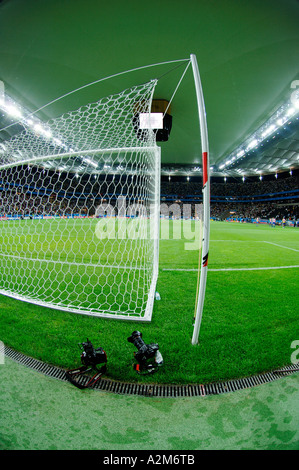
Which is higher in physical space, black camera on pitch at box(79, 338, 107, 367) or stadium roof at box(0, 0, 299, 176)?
stadium roof at box(0, 0, 299, 176)

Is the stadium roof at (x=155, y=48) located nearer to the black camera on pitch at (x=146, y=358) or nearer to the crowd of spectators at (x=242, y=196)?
the black camera on pitch at (x=146, y=358)

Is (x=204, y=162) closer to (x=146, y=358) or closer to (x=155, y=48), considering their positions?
(x=146, y=358)

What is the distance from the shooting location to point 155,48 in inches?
231

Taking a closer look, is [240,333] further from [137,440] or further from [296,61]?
[296,61]

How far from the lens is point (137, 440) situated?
1.06 metres

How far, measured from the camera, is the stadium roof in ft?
15.5

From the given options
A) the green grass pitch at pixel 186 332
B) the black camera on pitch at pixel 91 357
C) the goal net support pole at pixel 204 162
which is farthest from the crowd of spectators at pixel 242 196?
the black camera on pitch at pixel 91 357

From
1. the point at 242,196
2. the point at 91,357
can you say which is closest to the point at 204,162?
the point at 91,357

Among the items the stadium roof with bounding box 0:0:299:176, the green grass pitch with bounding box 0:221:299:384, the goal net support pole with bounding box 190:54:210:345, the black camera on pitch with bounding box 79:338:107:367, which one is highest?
the stadium roof with bounding box 0:0:299:176

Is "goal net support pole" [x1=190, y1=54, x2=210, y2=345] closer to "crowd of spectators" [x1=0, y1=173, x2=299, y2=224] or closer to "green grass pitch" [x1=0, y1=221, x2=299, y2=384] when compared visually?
"green grass pitch" [x1=0, y1=221, x2=299, y2=384]

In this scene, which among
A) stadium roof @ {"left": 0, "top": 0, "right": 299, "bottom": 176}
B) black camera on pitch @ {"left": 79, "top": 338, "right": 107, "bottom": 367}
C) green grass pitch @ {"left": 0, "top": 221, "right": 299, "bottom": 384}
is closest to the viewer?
black camera on pitch @ {"left": 79, "top": 338, "right": 107, "bottom": 367}

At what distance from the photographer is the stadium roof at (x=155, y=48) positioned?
4.73 meters

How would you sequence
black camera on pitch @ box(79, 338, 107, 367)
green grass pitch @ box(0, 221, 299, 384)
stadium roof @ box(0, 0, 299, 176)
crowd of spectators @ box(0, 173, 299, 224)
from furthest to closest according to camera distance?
1. crowd of spectators @ box(0, 173, 299, 224)
2. stadium roof @ box(0, 0, 299, 176)
3. green grass pitch @ box(0, 221, 299, 384)
4. black camera on pitch @ box(79, 338, 107, 367)

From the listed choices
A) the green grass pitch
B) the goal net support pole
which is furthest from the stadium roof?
the green grass pitch
